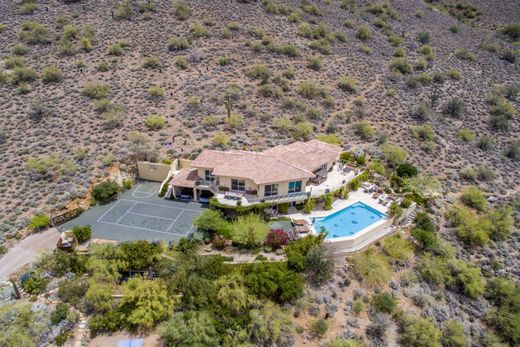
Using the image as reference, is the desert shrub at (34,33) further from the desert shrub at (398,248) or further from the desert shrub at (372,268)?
the desert shrub at (398,248)

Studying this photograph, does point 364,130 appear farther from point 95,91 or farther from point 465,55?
point 465,55

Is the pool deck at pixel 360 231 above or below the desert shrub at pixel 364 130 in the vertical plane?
below

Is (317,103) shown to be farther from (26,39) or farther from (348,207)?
(26,39)

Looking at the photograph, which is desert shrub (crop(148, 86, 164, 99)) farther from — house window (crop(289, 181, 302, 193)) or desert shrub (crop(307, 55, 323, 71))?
house window (crop(289, 181, 302, 193))

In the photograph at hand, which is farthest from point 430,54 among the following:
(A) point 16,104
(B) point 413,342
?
(A) point 16,104

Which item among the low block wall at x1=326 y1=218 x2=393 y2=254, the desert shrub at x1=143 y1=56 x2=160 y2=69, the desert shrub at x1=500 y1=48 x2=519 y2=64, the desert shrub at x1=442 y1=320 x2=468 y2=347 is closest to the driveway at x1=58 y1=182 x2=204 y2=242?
the low block wall at x1=326 y1=218 x2=393 y2=254

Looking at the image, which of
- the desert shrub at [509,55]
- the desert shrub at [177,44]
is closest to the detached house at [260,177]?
the desert shrub at [177,44]

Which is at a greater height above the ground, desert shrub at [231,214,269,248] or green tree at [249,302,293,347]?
desert shrub at [231,214,269,248]
